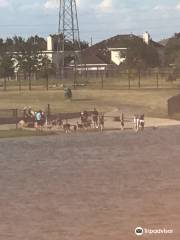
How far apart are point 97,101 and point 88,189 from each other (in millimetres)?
36120

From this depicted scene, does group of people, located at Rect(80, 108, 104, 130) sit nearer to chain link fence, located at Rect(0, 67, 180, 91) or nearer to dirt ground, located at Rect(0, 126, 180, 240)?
dirt ground, located at Rect(0, 126, 180, 240)

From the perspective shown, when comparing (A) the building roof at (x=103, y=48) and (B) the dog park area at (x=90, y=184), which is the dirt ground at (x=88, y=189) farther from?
(A) the building roof at (x=103, y=48)

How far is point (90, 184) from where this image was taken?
14.2 m

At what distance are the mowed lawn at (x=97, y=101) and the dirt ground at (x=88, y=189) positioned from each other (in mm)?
17751

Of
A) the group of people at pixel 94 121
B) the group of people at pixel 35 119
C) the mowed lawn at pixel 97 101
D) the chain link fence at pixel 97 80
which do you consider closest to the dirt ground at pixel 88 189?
the group of people at pixel 94 121

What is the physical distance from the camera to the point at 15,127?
108 feet

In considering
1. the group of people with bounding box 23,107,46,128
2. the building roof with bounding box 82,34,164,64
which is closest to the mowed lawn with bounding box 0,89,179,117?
Answer: the group of people with bounding box 23,107,46,128

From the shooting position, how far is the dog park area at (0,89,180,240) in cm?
945

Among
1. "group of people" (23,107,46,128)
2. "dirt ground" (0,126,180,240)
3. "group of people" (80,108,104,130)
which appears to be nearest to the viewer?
"dirt ground" (0,126,180,240)

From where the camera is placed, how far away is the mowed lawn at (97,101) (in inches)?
1731

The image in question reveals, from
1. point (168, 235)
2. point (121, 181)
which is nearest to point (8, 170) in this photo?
point (121, 181)

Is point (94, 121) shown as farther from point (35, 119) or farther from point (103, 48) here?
point (103, 48)

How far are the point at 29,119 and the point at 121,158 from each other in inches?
559

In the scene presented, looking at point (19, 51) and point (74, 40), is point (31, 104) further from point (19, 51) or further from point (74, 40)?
point (74, 40)
